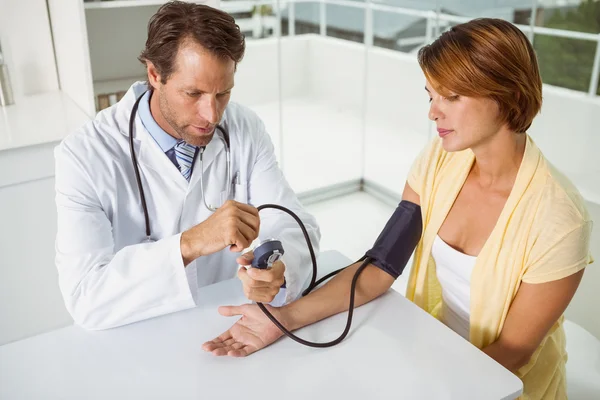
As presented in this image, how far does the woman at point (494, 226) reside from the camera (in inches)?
46.3

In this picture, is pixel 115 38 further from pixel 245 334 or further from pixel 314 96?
pixel 314 96

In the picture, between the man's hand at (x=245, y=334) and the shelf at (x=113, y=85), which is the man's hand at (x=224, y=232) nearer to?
the man's hand at (x=245, y=334)

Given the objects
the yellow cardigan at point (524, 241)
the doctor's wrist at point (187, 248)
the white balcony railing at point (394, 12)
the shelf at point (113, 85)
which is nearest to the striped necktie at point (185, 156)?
the doctor's wrist at point (187, 248)

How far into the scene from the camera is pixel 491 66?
3.84ft

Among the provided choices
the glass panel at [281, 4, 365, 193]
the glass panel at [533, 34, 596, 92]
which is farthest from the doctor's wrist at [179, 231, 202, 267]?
the glass panel at [281, 4, 365, 193]

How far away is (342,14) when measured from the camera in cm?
414

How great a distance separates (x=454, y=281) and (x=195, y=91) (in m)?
0.72

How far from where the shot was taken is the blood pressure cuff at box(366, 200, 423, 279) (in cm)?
133

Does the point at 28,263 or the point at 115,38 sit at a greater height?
the point at 115,38

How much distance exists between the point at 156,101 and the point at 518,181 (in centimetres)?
82

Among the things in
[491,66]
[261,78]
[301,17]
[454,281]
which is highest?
[491,66]

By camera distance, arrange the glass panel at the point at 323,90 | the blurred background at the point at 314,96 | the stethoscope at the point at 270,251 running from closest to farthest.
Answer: the stethoscope at the point at 270,251 → the blurred background at the point at 314,96 → the glass panel at the point at 323,90

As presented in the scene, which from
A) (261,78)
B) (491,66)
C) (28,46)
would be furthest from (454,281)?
(261,78)

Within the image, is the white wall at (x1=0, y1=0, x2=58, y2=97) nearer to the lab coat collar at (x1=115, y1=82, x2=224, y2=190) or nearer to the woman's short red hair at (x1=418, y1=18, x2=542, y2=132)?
the lab coat collar at (x1=115, y1=82, x2=224, y2=190)
